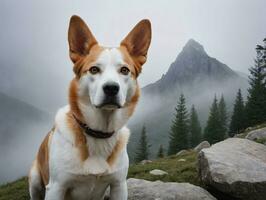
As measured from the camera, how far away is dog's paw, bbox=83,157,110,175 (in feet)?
19.7

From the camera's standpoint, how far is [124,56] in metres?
6.15

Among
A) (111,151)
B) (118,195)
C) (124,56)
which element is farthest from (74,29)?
(118,195)

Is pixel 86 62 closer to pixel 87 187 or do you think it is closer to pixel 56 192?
pixel 87 187

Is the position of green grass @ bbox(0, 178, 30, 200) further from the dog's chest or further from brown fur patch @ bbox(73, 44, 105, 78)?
brown fur patch @ bbox(73, 44, 105, 78)

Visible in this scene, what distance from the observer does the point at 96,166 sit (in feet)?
20.0

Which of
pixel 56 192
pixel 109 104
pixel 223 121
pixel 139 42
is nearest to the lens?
pixel 109 104

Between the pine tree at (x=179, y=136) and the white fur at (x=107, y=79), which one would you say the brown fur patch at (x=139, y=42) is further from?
the pine tree at (x=179, y=136)

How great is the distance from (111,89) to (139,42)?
137 cm

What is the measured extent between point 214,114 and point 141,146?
14.1 m

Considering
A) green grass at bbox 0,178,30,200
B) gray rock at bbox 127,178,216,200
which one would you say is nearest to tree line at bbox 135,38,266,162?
green grass at bbox 0,178,30,200

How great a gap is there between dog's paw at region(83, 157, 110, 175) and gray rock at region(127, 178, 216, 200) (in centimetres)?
267

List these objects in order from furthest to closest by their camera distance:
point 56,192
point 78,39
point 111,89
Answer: point 78,39
point 56,192
point 111,89

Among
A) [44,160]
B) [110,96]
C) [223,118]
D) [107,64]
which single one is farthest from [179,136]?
[110,96]

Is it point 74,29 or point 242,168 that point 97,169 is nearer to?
point 74,29
